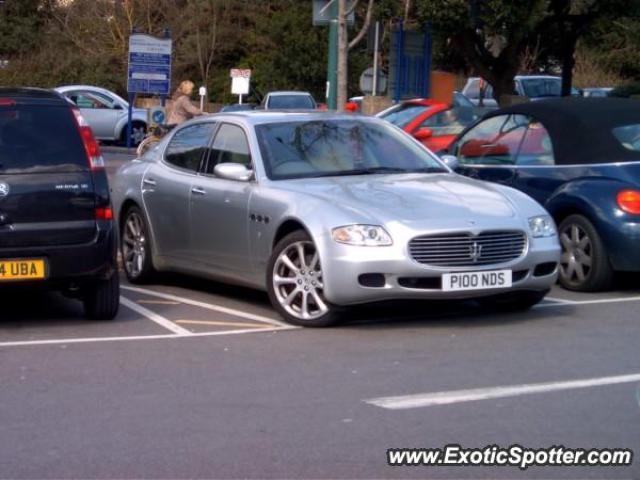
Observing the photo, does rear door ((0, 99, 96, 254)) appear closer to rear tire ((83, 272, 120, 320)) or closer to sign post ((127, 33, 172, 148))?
rear tire ((83, 272, 120, 320))

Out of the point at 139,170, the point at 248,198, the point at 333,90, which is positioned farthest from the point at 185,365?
the point at 333,90

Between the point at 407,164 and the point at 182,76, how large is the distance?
43945 millimetres

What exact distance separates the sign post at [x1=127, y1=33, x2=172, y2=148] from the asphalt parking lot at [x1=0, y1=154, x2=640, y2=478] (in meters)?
13.7

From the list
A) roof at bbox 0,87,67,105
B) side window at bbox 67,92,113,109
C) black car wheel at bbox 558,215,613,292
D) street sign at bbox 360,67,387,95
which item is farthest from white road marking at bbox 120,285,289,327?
side window at bbox 67,92,113,109

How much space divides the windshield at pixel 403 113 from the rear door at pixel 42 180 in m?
9.76

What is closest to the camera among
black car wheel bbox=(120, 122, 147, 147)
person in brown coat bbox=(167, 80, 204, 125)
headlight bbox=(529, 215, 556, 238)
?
headlight bbox=(529, 215, 556, 238)

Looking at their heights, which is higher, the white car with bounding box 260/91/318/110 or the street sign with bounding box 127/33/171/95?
the street sign with bounding box 127/33/171/95

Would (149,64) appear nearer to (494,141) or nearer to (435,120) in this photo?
(435,120)

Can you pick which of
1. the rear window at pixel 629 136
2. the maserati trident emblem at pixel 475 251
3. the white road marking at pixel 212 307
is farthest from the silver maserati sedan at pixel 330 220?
the rear window at pixel 629 136

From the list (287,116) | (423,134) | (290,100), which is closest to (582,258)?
(287,116)

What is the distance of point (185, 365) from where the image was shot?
772cm

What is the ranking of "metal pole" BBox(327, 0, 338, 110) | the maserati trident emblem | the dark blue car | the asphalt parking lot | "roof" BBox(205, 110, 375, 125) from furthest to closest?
"metal pole" BBox(327, 0, 338, 110), the dark blue car, "roof" BBox(205, 110, 375, 125), the maserati trident emblem, the asphalt parking lot

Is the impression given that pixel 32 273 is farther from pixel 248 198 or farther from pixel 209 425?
pixel 209 425

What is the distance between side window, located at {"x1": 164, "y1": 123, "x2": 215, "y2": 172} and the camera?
10648 millimetres
